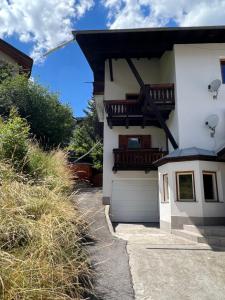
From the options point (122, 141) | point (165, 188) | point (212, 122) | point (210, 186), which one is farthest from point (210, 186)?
point (122, 141)

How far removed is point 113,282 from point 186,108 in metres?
9.64

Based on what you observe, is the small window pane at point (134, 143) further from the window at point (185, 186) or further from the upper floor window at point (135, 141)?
the window at point (185, 186)

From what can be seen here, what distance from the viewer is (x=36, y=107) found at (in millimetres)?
15688

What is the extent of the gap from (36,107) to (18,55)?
8285 mm

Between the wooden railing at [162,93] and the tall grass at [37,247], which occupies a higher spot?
the wooden railing at [162,93]

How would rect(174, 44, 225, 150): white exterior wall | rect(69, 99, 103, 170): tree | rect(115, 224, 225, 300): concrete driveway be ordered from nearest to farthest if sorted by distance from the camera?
rect(115, 224, 225, 300): concrete driveway < rect(174, 44, 225, 150): white exterior wall < rect(69, 99, 103, 170): tree

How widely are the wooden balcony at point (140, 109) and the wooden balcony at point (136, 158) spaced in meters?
1.56

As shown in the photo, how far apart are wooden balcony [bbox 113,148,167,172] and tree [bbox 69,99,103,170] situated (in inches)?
314

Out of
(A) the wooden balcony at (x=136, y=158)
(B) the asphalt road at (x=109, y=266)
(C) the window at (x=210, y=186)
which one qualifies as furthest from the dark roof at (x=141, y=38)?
(B) the asphalt road at (x=109, y=266)

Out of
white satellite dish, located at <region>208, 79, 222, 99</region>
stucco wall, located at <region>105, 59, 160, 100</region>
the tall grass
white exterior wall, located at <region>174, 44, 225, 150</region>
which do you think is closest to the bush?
the tall grass

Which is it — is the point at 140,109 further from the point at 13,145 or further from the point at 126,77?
the point at 13,145

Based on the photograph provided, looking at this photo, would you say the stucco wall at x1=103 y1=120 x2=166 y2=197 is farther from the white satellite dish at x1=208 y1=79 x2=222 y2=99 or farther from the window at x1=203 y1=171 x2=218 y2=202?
the window at x1=203 y1=171 x2=218 y2=202

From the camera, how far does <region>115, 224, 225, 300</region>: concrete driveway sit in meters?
4.82

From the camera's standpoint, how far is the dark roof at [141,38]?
13.0 m
